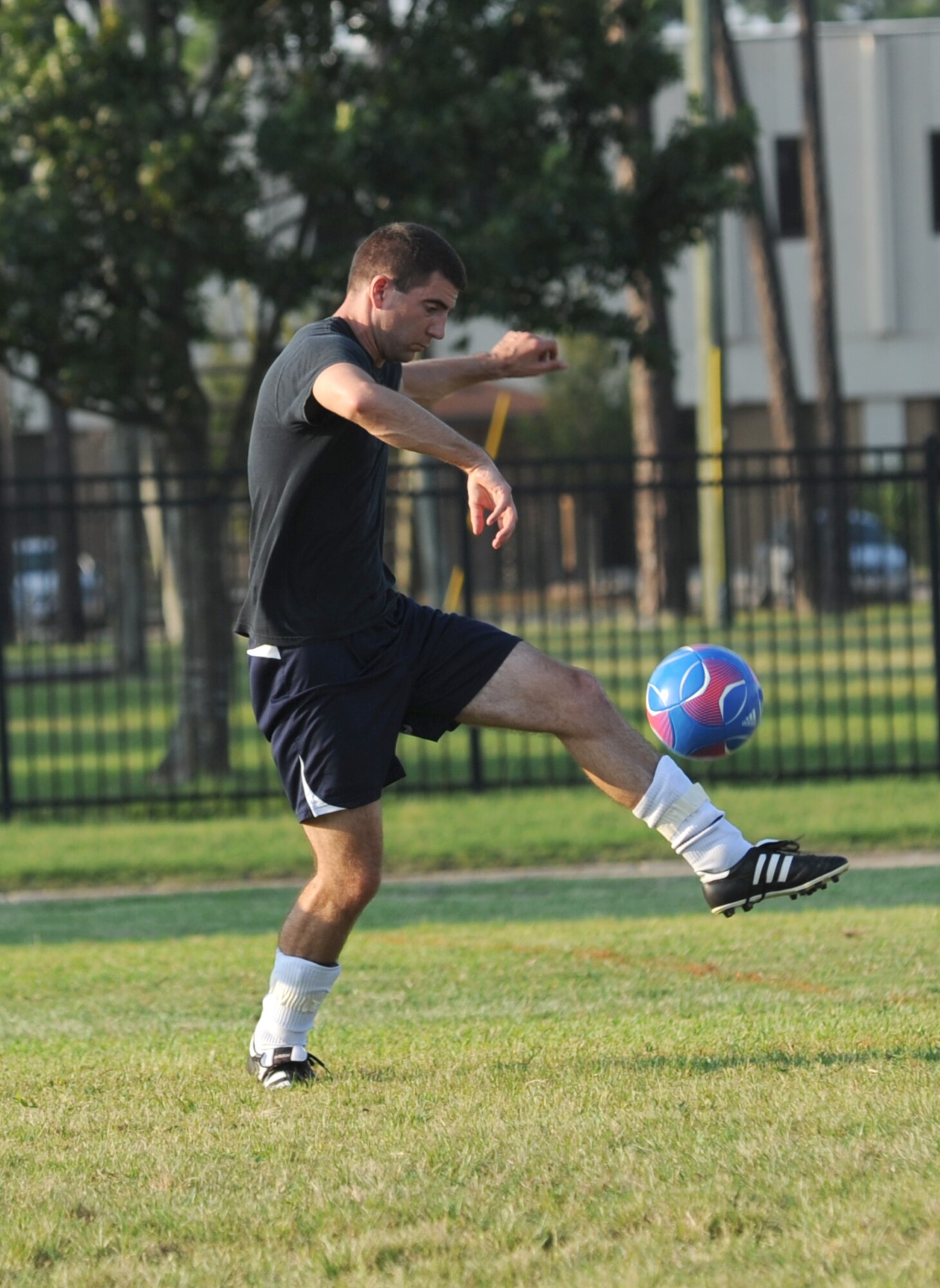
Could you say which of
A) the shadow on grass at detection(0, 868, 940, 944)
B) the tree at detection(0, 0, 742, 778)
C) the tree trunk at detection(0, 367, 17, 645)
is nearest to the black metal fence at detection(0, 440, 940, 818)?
the tree trunk at detection(0, 367, 17, 645)

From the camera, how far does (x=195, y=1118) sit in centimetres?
440

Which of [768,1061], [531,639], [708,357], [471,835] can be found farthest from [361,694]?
[531,639]

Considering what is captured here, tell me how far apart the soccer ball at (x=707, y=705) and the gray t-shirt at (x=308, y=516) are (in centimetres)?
106

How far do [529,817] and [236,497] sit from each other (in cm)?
280

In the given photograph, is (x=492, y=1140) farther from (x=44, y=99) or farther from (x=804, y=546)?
(x=804, y=546)

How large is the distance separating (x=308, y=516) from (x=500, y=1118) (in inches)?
64.2

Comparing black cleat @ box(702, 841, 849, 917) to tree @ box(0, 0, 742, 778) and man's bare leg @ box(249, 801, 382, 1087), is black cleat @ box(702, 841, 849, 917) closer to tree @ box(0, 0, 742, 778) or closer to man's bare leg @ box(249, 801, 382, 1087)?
man's bare leg @ box(249, 801, 382, 1087)

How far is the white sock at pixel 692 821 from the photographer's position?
482 centimetres

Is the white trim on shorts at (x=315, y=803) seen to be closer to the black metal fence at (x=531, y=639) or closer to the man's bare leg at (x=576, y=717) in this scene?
the man's bare leg at (x=576, y=717)

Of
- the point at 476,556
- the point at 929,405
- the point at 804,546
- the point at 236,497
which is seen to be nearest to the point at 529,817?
the point at 236,497

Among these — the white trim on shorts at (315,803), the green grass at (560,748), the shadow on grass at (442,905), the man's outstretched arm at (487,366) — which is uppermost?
the man's outstretched arm at (487,366)

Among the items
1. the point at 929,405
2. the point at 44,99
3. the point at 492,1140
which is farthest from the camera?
the point at 929,405

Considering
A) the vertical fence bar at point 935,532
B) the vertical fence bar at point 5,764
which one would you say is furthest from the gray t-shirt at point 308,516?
the vertical fence bar at point 935,532

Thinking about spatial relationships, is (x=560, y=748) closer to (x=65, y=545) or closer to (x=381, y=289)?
(x=381, y=289)
